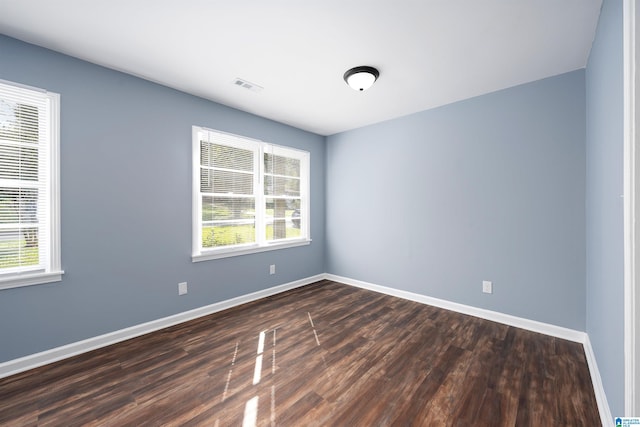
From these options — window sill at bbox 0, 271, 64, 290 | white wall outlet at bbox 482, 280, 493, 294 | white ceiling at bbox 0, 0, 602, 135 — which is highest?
white ceiling at bbox 0, 0, 602, 135

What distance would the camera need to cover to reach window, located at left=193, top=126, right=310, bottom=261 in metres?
3.28

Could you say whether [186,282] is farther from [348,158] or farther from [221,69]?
[348,158]

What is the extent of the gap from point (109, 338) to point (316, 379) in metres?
2.09

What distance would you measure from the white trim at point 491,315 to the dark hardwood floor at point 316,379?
11cm

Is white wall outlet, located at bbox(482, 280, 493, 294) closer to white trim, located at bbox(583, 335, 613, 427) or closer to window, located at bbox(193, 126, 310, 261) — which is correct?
white trim, located at bbox(583, 335, 613, 427)

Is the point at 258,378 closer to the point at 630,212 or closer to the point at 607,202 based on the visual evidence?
the point at 630,212

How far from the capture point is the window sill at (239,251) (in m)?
3.21

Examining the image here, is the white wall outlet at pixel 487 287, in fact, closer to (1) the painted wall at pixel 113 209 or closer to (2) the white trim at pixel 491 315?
(2) the white trim at pixel 491 315

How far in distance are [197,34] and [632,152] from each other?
280 cm

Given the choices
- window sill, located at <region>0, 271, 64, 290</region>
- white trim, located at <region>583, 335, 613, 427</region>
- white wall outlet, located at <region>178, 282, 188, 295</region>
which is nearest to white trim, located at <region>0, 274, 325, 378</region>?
white wall outlet, located at <region>178, 282, 188, 295</region>

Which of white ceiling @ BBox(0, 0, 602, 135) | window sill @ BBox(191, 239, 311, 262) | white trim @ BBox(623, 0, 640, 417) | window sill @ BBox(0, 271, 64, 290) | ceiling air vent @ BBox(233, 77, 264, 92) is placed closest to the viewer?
white trim @ BBox(623, 0, 640, 417)

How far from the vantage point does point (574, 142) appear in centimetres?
261

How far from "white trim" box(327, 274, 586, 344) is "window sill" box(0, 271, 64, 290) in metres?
3.75

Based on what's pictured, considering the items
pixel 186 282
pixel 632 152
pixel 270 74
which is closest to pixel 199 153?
pixel 270 74
